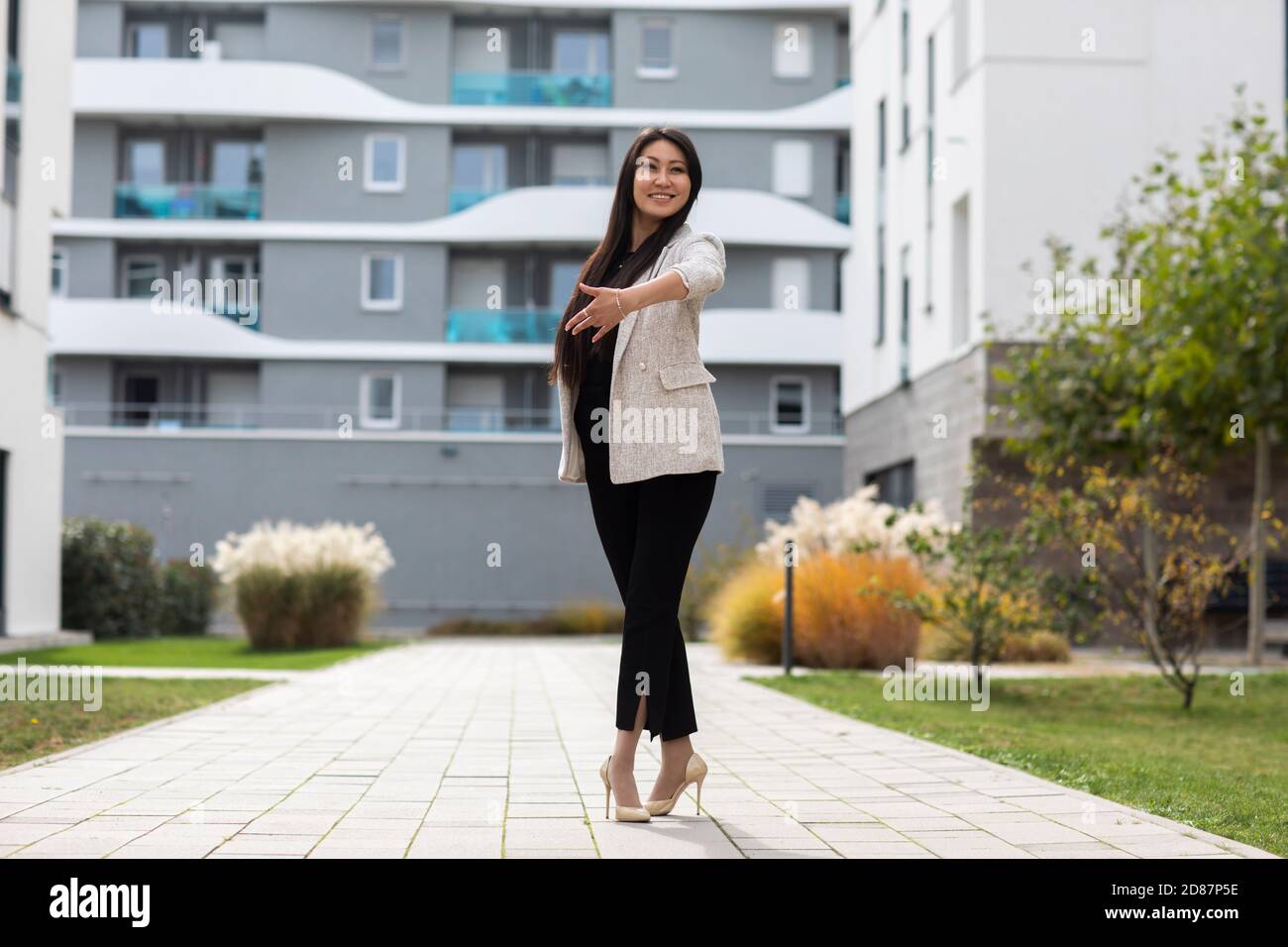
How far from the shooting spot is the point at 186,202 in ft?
99.0

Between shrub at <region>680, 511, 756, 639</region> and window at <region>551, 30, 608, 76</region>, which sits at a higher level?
window at <region>551, 30, 608, 76</region>

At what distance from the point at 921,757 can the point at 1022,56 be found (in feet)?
39.2

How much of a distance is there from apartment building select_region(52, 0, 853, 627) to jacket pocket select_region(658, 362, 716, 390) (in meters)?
24.3

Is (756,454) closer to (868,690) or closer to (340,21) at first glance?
(340,21)

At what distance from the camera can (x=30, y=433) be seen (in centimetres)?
1430

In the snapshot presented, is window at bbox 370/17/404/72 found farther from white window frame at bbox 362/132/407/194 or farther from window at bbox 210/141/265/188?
window at bbox 210/141/265/188

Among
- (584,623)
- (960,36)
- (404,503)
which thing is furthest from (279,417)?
(960,36)

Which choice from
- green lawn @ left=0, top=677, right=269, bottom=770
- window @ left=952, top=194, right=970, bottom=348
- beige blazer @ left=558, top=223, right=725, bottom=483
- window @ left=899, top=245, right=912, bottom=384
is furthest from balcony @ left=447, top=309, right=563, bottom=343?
beige blazer @ left=558, top=223, right=725, bottom=483

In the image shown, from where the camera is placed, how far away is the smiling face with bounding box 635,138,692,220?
434 centimetres

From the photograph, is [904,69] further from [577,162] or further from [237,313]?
[237,313]

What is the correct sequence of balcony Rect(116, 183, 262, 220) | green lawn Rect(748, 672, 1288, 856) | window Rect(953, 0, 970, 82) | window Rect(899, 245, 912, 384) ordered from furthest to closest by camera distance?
balcony Rect(116, 183, 262, 220)
window Rect(899, 245, 912, 384)
window Rect(953, 0, 970, 82)
green lawn Rect(748, 672, 1288, 856)

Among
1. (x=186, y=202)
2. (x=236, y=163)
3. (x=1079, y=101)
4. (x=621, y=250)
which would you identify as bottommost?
(x=621, y=250)

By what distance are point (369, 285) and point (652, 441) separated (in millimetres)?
27289

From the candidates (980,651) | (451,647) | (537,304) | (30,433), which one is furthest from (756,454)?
(980,651)
